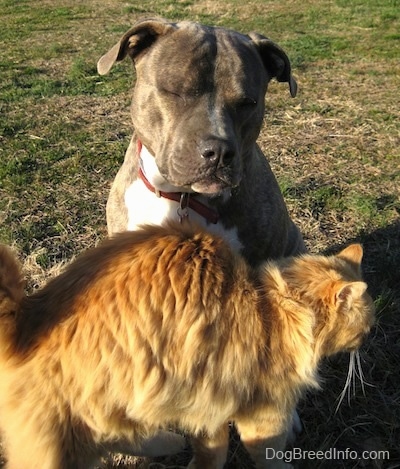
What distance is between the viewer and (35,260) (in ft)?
12.5

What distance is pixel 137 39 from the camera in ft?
10.1

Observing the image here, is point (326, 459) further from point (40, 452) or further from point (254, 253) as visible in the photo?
point (40, 452)

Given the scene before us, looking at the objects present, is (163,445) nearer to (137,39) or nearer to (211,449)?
(211,449)

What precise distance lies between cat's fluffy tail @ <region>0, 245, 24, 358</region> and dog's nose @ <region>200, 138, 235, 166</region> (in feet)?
3.72

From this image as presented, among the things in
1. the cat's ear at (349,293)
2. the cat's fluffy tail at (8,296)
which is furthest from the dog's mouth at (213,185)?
the cat's fluffy tail at (8,296)

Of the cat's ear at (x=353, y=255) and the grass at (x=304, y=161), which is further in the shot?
the grass at (x=304, y=161)

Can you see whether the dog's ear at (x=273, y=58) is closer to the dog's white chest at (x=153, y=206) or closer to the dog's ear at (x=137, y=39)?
the dog's ear at (x=137, y=39)

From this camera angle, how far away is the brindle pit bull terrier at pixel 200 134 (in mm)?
2736

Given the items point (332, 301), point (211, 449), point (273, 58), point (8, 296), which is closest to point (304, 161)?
point (273, 58)

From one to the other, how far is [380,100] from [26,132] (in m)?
4.42

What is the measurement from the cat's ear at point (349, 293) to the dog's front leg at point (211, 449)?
781 millimetres

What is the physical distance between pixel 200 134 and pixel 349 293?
1138 mm

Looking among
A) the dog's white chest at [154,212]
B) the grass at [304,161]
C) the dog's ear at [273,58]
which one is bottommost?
the grass at [304,161]

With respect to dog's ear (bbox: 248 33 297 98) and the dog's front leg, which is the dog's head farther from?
the dog's front leg
